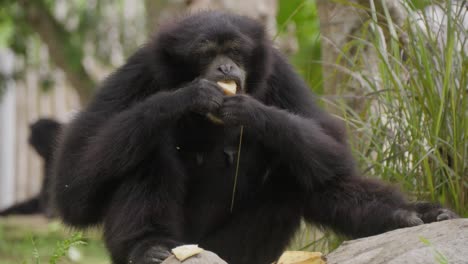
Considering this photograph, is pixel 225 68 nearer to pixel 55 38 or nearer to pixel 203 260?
pixel 203 260

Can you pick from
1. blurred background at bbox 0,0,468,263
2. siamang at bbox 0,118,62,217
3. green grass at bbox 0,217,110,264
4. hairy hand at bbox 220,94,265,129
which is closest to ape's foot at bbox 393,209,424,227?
blurred background at bbox 0,0,468,263

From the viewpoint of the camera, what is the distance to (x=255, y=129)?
5.04 m

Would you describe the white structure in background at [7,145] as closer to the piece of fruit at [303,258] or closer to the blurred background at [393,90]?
the blurred background at [393,90]

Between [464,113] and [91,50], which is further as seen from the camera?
[91,50]

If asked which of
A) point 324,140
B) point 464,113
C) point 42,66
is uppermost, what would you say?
point 464,113

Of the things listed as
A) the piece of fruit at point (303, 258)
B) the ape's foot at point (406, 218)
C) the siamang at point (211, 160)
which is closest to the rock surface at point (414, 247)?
the piece of fruit at point (303, 258)

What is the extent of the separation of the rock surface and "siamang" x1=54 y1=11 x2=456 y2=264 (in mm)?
598

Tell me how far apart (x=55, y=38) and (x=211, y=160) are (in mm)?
8166

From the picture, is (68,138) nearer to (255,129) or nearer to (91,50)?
(255,129)

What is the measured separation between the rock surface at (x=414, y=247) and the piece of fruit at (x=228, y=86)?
4.18 ft

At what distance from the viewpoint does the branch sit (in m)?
13.0

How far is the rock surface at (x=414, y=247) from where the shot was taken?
12.3ft

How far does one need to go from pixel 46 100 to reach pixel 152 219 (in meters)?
15.3

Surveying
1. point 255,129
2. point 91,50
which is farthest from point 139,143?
point 91,50
